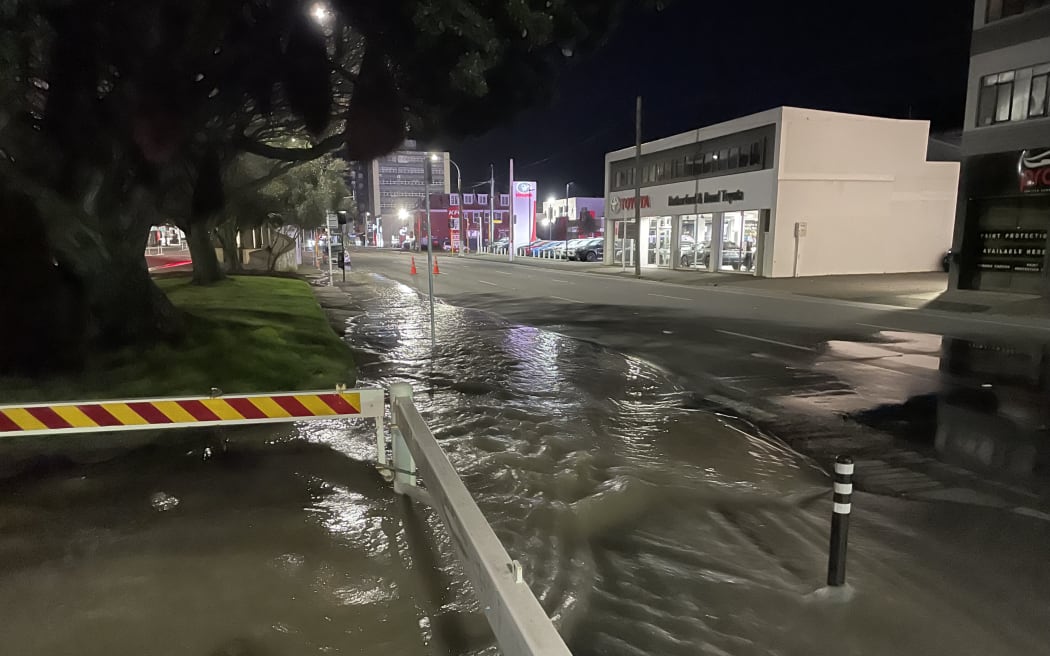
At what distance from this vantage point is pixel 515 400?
27.5 ft

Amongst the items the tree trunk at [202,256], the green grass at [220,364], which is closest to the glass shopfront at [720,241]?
the green grass at [220,364]

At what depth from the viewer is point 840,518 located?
3.87 metres

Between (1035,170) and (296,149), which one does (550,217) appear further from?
(296,149)

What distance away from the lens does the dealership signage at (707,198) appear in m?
31.4

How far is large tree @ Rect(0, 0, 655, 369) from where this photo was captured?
721cm

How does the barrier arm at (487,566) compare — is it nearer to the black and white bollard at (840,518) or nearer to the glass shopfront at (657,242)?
the black and white bollard at (840,518)

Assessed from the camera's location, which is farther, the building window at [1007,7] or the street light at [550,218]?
the street light at [550,218]

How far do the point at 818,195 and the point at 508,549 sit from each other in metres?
29.3

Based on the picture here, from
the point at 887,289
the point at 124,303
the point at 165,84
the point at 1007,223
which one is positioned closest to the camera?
the point at 165,84

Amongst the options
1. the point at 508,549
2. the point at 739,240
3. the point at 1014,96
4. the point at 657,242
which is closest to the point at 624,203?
the point at 657,242

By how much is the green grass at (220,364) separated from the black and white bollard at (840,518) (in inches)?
238

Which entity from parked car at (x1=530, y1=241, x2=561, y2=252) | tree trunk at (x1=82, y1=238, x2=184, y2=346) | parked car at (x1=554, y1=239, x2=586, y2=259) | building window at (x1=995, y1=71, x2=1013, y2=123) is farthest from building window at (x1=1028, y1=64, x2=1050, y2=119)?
parked car at (x1=530, y1=241, x2=561, y2=252)

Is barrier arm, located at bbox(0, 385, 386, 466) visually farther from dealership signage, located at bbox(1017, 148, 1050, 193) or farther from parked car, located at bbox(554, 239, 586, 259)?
parked car, located at bbox(554, 239, 586, 259)

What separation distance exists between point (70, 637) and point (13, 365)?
6.44 metres
